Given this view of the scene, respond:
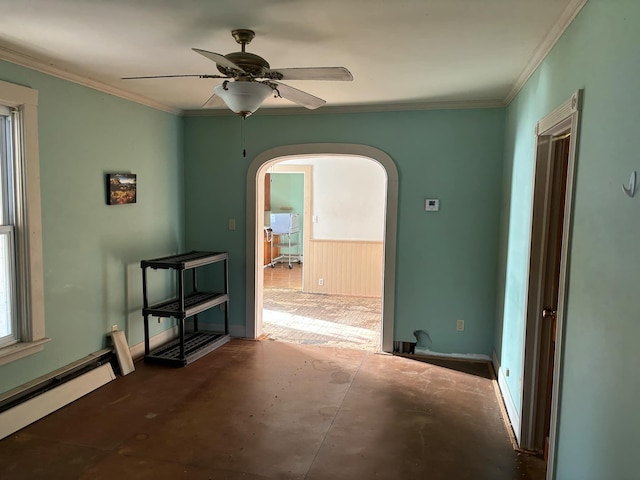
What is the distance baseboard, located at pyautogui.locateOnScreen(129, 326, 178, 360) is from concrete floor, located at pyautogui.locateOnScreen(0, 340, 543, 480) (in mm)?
280

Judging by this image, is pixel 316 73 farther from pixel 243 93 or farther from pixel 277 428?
pixel 277 428

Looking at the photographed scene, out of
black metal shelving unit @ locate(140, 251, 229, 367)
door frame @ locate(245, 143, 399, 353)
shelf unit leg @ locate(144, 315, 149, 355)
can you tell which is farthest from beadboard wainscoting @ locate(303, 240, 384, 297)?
shelf unit leg @ locate(144, 315, 149, 355)

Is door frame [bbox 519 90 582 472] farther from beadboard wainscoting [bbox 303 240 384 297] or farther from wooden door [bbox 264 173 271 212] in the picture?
wooden door [bbox 264 173 271 212]

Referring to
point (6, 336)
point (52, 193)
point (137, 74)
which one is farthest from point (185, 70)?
point (6, 336)

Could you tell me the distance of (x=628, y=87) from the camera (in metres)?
1.43

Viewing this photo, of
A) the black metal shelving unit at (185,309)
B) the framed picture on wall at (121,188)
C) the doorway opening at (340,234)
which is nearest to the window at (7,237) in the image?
the framed picture on wall at (121,188)

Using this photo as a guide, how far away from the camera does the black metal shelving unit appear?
159 inches

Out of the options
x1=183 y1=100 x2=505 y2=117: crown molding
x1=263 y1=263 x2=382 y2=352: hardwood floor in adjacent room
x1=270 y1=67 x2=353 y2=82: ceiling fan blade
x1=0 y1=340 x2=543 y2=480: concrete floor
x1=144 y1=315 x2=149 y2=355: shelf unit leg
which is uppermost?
x1=183 y1=100 x2=505 y2=117: crown molding

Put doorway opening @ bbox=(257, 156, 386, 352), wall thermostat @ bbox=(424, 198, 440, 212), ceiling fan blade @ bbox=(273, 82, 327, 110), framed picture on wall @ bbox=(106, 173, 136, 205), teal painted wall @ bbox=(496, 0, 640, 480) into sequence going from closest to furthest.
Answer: teal painted wall @ bbox=(496, 0, 640, 480)
ceiling fan blade @ bbox=(273, 82, 327, 110)
framed picture on wall @ bbox=(106, 173, 136, 205)
wall thermostat @ bbox=(424, 198, 440, 212)
doorway opening @ bbox=(257, 156, 386, 352)

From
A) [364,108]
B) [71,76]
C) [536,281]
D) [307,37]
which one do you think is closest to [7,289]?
[71,76]

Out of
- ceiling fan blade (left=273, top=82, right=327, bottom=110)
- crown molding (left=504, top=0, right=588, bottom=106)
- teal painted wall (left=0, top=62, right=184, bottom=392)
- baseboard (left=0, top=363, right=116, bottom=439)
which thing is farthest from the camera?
teal painted wall (left=0, top=62, right=184, bottom=392)

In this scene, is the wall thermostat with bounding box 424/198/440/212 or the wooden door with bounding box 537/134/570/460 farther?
the wall thermostat with bounding box 424/198/440/212

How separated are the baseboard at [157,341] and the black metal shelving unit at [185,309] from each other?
3.2 inches

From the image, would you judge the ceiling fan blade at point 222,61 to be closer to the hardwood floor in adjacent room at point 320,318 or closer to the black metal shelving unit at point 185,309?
the black metal shelving unit at point 185,309
